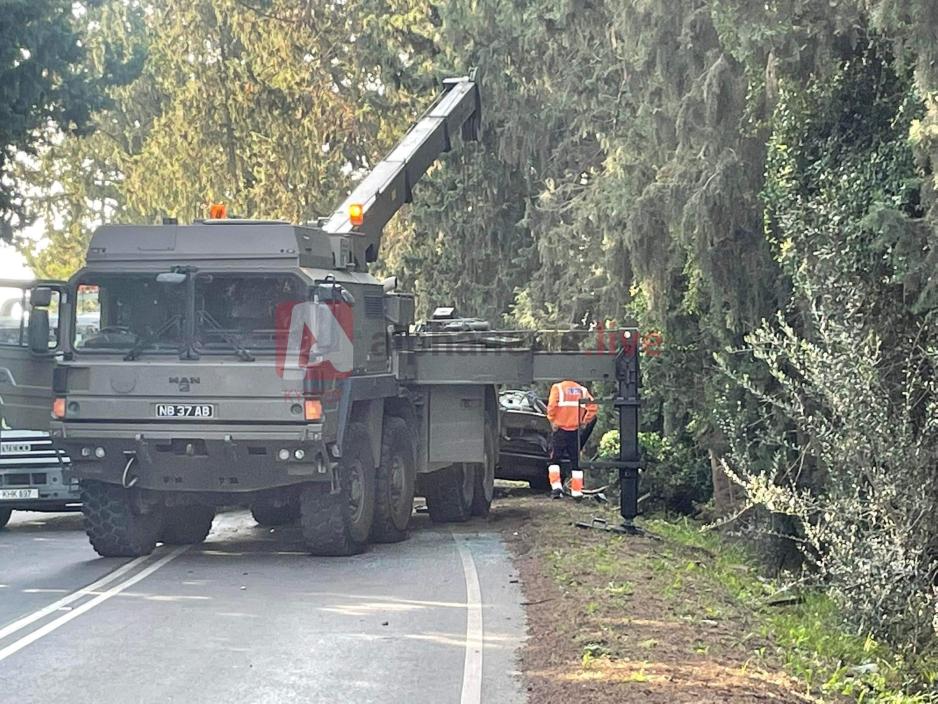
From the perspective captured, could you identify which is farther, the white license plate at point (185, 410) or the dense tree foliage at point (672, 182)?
the white license plate at point (185, 410)

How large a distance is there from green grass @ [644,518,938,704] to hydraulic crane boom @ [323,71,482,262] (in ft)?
17.5

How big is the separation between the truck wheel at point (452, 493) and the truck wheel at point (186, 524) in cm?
308

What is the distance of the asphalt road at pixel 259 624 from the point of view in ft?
28.0

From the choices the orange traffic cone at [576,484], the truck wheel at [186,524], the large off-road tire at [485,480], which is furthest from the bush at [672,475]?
the truck wheel at [186,524]

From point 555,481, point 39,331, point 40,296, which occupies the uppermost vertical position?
point 40,296

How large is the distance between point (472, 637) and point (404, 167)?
32.5 ft

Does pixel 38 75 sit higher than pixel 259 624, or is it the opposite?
pixel 38 75

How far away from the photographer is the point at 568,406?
20047 millimetres

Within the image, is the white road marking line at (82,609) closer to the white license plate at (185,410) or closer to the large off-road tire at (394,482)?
the white license plate at (185,410)

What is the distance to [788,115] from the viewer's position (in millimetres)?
12828

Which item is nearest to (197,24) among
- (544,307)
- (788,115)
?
(544,307)

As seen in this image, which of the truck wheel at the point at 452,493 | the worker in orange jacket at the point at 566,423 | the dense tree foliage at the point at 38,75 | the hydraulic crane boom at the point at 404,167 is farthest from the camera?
the worker in orange jacket at the point at 566,423

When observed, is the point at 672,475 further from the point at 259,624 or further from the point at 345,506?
the point at 259,624

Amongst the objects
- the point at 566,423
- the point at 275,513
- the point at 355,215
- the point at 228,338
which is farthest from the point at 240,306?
the point at 566,423
